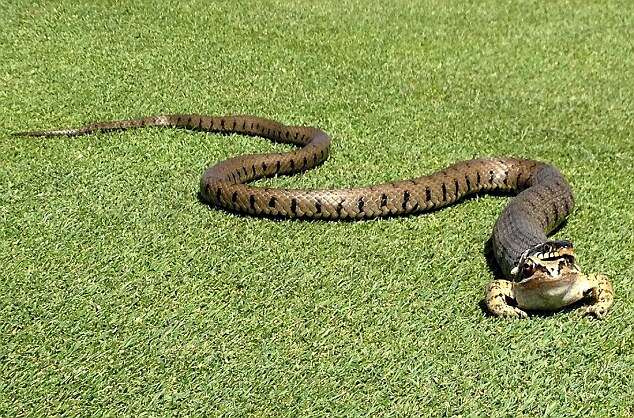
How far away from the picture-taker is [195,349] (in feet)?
12.8

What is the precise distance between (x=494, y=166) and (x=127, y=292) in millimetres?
2986

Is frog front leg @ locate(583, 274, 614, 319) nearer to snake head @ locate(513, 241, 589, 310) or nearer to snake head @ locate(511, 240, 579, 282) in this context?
snake head @ locate(513, 241, 589, 310)

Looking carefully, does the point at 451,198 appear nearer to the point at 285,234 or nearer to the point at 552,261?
the point at 285,234

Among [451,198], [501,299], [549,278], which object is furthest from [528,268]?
[451,198]

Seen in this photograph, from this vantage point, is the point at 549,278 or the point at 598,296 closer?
the point at 549,278

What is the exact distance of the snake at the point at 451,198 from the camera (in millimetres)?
4074

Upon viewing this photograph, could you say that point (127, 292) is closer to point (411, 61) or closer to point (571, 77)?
point (411, 61)

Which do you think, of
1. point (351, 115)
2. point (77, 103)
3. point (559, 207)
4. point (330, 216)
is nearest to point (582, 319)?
point (559, 207)

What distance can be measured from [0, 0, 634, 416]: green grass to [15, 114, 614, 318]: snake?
0.44ft

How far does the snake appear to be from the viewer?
407 cm

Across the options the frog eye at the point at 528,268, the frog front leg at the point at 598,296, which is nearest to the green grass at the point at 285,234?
the frog front leg at the point at 598,296

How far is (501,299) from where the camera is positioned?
415cm

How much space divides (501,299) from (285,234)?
5.09 feet

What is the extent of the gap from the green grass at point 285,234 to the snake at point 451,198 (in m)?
0.13
